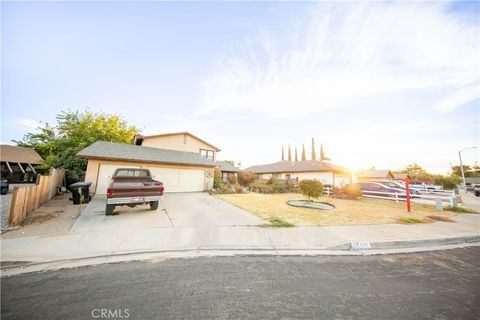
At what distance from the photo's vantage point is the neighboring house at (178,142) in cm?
2230

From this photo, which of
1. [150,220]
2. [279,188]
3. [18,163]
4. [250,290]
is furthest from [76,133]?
[250,290]

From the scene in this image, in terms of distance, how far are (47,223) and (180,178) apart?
10965 mm

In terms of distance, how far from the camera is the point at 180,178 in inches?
704

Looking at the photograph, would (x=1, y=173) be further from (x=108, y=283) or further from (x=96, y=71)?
(x=108, y=283)

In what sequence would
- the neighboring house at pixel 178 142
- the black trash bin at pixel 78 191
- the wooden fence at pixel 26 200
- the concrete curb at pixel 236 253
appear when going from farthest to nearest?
the neighboring house at pixel 178 142 < the black trash bin at pixel 78 191 < the wooden fence at pixel 26 200 < the concrete curb at pixel 236 253

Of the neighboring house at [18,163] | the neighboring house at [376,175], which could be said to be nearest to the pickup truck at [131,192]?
the neighboring house at [18,163]

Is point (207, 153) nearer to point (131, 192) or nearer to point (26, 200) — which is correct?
Result: point (131, 192)

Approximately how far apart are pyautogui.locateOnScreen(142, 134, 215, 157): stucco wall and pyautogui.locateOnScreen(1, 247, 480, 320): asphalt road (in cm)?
2012

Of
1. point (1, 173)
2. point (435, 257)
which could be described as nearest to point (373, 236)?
point (435, 257)

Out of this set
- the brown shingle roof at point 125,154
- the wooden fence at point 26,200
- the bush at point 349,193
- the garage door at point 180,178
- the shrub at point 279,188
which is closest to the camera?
the wooden fence at point 26,200

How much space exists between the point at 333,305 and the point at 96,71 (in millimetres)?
16804

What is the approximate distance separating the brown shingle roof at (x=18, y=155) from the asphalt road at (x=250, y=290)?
32959 millimetres

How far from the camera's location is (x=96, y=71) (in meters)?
12.0

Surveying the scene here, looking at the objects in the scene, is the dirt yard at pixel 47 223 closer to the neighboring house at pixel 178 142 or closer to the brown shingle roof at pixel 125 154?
the brown shingle roof at pixel 125 154
